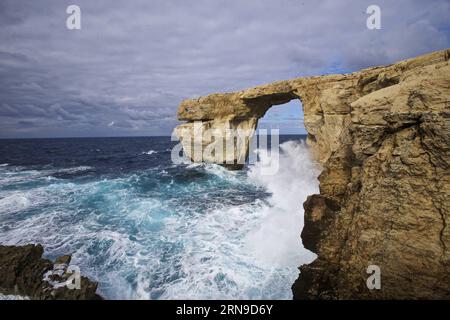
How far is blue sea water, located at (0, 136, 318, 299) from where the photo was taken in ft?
26.7

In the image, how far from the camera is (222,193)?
18016 mm

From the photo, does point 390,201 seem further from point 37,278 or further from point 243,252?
point 37,278

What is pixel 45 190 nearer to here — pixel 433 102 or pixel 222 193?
pixel 222 193

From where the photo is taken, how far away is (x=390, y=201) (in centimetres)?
540

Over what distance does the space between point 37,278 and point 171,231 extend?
533 cm

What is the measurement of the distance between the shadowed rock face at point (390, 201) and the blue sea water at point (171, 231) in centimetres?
228

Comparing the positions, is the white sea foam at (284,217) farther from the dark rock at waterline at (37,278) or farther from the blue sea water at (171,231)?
the dark rock at waterline at (37,278)

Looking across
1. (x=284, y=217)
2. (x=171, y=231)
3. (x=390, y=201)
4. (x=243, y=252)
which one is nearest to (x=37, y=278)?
(x=171, y=231)

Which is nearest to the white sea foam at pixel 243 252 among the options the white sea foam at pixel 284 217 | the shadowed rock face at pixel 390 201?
the white sea foam at pixel 284 217

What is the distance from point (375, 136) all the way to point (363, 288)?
11.2 ft

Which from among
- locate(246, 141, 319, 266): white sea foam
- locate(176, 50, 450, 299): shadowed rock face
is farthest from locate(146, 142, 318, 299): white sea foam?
locate(176, 50, 450, 299): shadowed rock face

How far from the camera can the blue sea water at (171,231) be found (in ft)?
26.7

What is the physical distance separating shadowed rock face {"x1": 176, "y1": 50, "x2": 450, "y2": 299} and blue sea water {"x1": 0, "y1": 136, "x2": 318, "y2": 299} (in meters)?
2.28

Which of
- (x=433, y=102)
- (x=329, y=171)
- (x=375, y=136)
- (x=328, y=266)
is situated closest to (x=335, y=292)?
(x=328, y=266)
